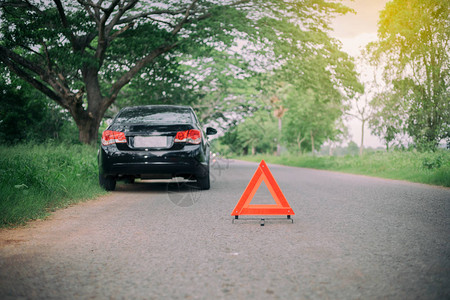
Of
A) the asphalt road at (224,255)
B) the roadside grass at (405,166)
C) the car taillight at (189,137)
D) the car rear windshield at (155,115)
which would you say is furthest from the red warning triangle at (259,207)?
the roadside grass at (405,166)

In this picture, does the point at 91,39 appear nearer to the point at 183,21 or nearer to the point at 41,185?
the point at 183,21

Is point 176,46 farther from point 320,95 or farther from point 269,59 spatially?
point 320,95

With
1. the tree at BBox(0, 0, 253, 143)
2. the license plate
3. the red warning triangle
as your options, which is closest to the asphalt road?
the red warning triangle

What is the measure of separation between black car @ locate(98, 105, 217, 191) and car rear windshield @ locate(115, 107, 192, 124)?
0.07ft

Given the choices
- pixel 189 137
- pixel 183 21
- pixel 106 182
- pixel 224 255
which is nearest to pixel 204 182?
pixel 189 137

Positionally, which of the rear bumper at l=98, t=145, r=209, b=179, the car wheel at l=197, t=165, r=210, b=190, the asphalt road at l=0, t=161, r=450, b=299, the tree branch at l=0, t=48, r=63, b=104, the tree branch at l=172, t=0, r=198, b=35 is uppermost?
the tree branch at l=172, t=0, r=198, b=35

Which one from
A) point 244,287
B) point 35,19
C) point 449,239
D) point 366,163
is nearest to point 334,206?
point 449,239

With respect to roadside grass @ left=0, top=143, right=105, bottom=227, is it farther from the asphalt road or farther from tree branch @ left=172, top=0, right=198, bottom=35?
tree branch @ left=172, top=0, right=198, bottom=35

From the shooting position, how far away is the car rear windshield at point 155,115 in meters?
8.77

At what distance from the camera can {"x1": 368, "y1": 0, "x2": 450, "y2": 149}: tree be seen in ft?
63.1

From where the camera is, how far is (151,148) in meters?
8.49

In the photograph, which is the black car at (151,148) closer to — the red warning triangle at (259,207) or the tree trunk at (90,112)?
the red warning triangle at (259,207)

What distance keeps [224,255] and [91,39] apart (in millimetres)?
15515

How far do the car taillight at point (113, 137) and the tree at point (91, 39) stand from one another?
301 inches
